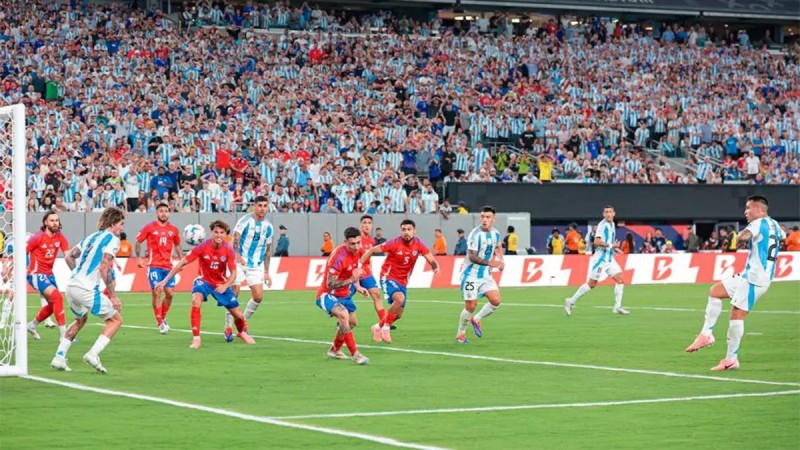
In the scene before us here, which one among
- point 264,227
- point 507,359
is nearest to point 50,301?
point 264,227

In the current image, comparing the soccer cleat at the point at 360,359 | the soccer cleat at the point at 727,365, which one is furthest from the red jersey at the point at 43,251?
the soccer cleat at the point at 727,365

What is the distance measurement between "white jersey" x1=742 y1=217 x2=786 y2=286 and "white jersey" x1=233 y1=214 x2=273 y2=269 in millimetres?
8720

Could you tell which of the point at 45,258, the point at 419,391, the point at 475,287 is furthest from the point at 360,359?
the point at 45,258

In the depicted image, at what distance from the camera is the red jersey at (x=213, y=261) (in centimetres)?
2136

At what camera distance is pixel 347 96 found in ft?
158

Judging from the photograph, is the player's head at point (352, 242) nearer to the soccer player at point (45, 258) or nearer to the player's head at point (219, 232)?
the player's head at point (219, 232)

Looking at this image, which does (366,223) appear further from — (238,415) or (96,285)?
(238,415)

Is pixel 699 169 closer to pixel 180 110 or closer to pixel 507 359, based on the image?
pixel 180 110

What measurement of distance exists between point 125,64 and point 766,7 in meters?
34.9

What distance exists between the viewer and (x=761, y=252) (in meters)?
17.6

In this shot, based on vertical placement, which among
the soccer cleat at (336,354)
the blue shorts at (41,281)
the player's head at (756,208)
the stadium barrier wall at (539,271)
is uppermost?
the player's head at (756,208)

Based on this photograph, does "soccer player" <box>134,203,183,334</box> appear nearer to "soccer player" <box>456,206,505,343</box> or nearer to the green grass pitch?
the green grass pitch

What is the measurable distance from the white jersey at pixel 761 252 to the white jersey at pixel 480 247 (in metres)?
5.85

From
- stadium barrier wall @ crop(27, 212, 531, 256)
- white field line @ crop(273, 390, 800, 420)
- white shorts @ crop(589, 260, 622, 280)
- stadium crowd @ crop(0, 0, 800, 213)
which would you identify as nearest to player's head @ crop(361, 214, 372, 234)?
white shorts @ crop(589, 260, 622, 280)
